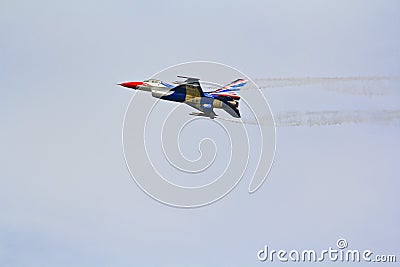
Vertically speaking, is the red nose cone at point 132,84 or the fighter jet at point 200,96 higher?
the red nose cone at point 132,84

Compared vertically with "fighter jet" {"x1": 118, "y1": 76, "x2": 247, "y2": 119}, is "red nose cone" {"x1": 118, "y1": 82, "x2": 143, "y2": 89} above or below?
above

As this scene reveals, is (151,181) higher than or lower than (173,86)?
lower

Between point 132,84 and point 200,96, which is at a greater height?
point 132,84

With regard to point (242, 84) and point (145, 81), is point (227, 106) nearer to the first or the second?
point (242, 84)

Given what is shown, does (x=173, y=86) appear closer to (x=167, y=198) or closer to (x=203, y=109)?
(x=203, y=109)

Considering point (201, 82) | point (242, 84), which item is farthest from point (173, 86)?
point (242, 84)

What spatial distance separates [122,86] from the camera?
67.6 metres

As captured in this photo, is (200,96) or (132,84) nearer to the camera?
(200,96)

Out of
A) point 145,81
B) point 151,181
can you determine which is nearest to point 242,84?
point 145,81

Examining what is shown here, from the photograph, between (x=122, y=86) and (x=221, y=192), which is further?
(x=122, y=86)

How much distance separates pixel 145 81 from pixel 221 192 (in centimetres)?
1291

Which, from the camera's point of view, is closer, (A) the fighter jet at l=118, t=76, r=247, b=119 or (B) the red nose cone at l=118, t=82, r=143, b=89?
(A) the fighter jet at l=118, t=76, r=247, b=119

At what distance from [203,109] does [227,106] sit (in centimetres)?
220

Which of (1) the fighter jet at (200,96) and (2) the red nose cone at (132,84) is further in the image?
(2) the red nose cone at (132,84)
